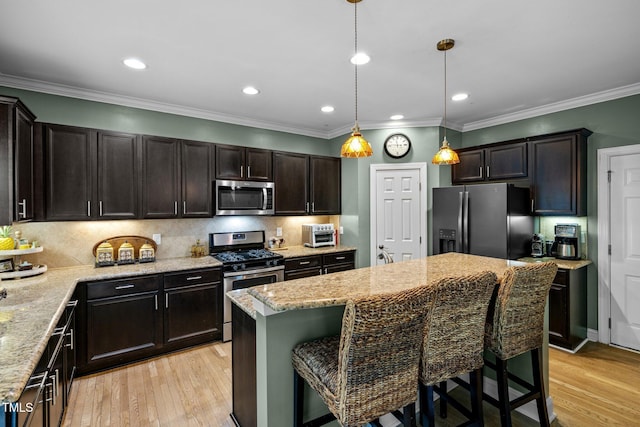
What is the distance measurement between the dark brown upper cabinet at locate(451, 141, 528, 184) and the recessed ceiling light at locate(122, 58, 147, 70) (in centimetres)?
401

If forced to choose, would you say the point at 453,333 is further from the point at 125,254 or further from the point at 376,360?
the point at 125,254

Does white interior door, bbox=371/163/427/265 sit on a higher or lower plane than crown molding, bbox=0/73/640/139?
lower

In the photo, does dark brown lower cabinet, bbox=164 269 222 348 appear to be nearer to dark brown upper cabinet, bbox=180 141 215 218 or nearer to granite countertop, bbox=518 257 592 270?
dark brown upper cabinet, bbox=180 141 215 218

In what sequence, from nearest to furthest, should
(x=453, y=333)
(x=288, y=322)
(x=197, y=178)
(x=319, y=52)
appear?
(x=453, y=333), (x=288, y=322), (x=319, y=52), (x=197, y=178)

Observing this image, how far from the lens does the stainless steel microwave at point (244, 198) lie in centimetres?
390

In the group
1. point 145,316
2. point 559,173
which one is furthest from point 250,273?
point 559,173

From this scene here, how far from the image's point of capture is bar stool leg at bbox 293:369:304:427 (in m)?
1.65

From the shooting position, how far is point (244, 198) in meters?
4.07

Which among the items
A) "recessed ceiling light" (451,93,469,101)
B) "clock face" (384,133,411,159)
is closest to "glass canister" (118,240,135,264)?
"clock face" (384,133,411,159)

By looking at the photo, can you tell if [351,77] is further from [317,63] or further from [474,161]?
[474,161]

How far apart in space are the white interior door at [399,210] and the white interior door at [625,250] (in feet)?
6.67

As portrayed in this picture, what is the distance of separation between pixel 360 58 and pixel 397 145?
6.80ft

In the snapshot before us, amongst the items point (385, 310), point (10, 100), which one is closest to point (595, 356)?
point (385, 310)

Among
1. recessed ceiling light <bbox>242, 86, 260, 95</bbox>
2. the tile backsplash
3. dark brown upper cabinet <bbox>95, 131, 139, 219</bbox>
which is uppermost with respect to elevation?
recessed ceiling light <bbox>242, 86, 260, 95</bbox>
